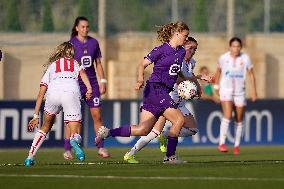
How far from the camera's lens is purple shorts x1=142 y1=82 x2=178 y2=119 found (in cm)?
1781

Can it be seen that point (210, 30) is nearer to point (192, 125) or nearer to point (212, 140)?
point (212, 140)

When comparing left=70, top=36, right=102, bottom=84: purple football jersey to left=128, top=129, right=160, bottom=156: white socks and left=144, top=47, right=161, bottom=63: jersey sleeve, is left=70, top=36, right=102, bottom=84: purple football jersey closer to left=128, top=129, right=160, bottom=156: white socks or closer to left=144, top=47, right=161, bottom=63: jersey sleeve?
left=128, top=129, right=160, bottom=156: white socks

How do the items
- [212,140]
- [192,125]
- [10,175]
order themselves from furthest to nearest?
[212,140]
[192,125]
[10,175]

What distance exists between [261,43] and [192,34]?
2704 mm

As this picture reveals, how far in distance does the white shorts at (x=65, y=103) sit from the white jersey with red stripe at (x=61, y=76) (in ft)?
0.25

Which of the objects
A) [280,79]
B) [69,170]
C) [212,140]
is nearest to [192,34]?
[280,79]

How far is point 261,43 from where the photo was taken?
37938 mm

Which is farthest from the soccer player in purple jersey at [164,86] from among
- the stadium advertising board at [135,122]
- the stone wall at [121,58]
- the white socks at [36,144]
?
the stone wall at [121,58]

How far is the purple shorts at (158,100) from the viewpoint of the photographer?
1781 cm

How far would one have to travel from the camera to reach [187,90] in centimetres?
1869

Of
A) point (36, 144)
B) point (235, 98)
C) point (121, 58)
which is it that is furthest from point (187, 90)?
point (121, 58)

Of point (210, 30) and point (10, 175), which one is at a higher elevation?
point (210, 30)

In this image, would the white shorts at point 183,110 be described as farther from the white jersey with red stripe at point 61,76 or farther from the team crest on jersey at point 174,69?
the white jersey with red stripe at point 61,76

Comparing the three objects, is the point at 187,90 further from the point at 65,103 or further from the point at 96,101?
the point at 96,101
